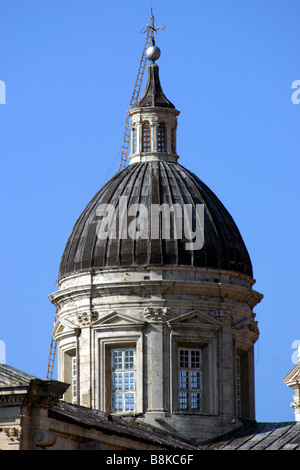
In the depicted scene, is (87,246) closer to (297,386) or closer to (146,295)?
(146,295)

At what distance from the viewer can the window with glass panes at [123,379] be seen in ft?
279

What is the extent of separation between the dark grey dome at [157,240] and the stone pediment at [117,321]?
224 cm

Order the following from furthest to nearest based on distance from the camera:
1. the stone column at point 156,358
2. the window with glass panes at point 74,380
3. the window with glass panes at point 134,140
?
the window with glass panes at point 134,140 → the window with glass panes at point 74,380 → the stone column at point 156,358

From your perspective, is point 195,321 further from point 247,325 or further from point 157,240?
point 157,240

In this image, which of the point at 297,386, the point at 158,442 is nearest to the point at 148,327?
the point at 158,442

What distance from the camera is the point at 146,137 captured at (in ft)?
297

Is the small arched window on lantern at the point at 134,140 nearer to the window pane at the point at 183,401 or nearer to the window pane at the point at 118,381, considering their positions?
the window pane at the point at 118,381

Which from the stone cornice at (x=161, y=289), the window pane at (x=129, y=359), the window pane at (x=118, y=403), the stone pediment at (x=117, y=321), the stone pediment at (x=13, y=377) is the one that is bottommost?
the stone pediment at (x=13, y=377)

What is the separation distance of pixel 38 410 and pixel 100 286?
18.1m

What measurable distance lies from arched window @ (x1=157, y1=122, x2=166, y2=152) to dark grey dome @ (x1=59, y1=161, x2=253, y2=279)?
42.7 inches

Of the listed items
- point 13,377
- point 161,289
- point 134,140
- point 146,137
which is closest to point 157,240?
point 161,289

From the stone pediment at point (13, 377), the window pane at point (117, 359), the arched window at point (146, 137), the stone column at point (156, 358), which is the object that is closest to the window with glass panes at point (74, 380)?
the window pane at point (117, 359)

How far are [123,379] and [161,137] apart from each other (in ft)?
40.2

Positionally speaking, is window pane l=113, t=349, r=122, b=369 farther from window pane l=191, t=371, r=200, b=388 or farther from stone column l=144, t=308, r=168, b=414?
window pane l=191, t=371, r=200, b=388
